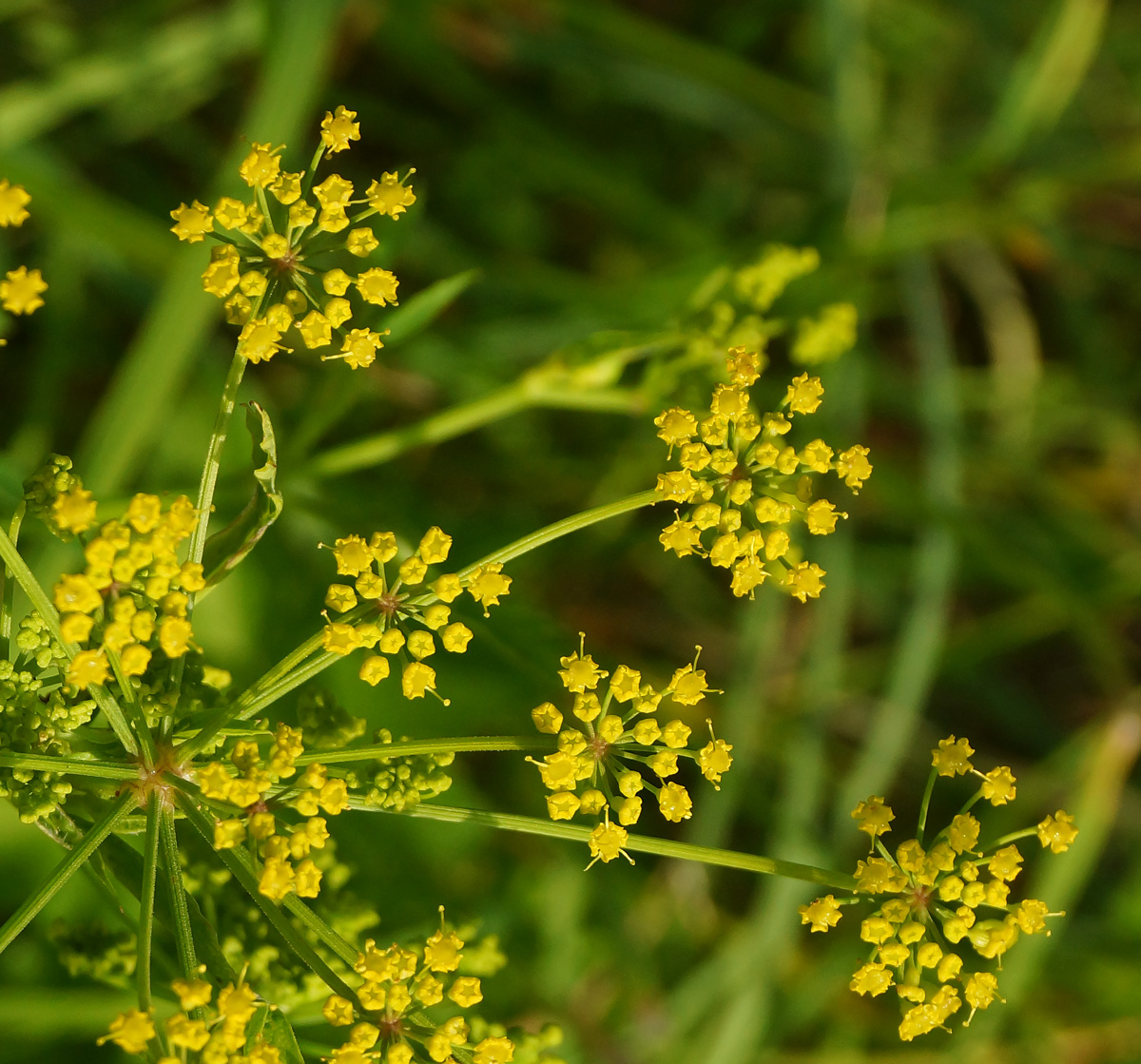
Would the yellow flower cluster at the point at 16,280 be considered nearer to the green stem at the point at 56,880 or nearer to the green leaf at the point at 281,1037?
the green stem at the point at 56,880

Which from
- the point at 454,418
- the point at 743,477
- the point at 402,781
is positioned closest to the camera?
the point at 402,781

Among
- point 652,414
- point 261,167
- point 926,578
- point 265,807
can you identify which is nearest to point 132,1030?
point 265,807

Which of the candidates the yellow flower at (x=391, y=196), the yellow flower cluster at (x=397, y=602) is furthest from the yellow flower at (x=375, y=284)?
the yellow flower cluster at (x=397, y=602)

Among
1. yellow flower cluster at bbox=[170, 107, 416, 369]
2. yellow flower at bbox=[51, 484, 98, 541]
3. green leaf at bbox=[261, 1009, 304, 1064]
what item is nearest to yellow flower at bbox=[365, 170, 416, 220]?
yellow flower cluster at bbox=[170, 107, 416, 369]

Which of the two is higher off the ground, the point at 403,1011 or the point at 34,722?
the point at 34,722

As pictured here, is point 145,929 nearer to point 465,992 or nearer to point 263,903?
point 263,903

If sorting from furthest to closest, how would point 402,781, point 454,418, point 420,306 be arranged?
1. point 454,418
2. point 420,306
3. point 402,781
